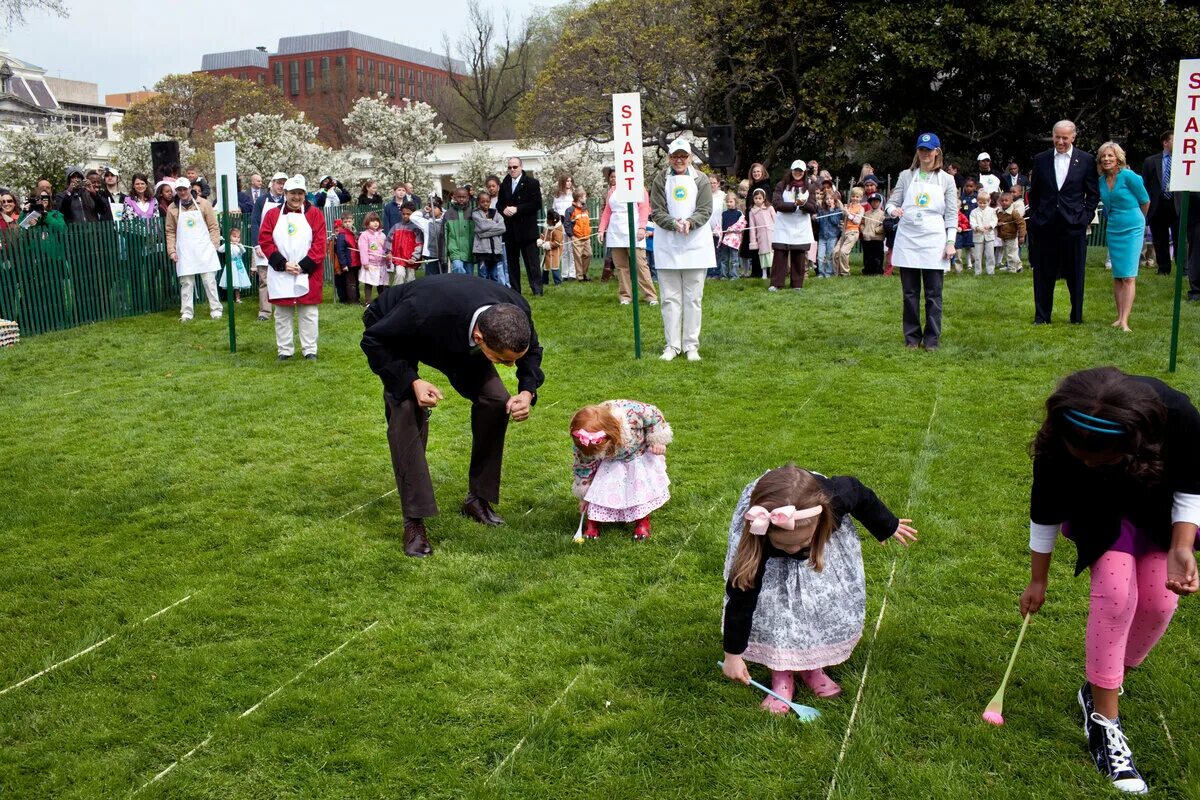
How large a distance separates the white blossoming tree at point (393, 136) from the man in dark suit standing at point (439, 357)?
3735cm

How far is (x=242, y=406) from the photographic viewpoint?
32.8 ft

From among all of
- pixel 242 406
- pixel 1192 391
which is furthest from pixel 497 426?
pixel 1192 391

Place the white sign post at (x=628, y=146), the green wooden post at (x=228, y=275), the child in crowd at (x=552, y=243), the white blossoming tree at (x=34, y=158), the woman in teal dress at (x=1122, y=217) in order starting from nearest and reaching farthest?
the white sign post at (x=628, y=146)
the woman in teal dress at (x=1122, y=217)
the green wooden post at (x=228, y=275)
the child in crowd at (x=552, y=243)
the white blossoming tree at (x=34, y=158)

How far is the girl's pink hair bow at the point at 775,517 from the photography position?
12.3ft

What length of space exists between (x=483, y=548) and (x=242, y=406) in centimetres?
482

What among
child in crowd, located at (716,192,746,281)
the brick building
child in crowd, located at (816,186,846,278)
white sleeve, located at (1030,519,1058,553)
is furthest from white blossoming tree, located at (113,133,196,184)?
the brick building

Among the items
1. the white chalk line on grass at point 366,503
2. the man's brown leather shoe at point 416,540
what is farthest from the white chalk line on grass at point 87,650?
the white chalk line on grass at point 366,503

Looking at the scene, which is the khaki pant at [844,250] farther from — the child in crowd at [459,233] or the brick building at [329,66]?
the brick building at [329,66]

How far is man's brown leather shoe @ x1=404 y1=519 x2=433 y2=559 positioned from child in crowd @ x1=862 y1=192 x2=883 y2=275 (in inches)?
556

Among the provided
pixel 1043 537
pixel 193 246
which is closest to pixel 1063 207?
pixel 1043 537

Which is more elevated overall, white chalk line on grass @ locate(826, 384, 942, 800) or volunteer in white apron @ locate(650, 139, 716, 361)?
volunteer in white apron @ locate(650, 139, 716, 361)

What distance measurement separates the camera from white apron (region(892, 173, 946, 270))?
35.1 ft

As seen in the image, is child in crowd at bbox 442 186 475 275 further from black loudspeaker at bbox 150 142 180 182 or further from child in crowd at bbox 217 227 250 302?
black loudspeaker at bbox 150 142 180 182

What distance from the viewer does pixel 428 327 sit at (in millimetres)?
5676
